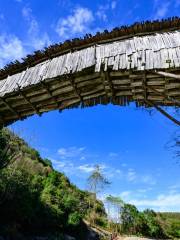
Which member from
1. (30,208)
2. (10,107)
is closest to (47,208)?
(30,208)

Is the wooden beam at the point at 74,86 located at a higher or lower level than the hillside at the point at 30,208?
lower

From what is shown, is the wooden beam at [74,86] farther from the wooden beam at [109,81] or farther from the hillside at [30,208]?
the hillside at [30,208]

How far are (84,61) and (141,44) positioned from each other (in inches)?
66.0

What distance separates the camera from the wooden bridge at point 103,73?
30.5 feet

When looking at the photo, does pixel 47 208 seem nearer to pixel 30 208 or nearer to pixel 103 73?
pixel 30 208

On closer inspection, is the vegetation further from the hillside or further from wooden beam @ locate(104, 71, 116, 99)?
wooden beam @ locate(104, 71, 116, 99)

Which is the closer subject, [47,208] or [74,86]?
[74,86]

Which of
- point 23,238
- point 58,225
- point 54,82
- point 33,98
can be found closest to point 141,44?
point 54,82

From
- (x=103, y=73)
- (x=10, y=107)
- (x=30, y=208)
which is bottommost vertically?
(x=103, y=73)

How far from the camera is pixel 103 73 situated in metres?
9.55

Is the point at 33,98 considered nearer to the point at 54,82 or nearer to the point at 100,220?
the point at 54,82

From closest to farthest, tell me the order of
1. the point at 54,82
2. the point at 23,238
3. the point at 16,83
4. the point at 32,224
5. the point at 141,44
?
the point at 141,44, the point at 54,82, the point at 16,83, the point at 23,238, the point at 32,224

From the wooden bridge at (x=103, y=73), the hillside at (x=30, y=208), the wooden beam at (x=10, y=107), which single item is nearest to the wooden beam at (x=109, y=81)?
the wooden bridge at (x=103, y=73)

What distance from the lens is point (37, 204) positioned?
27.7 metres
